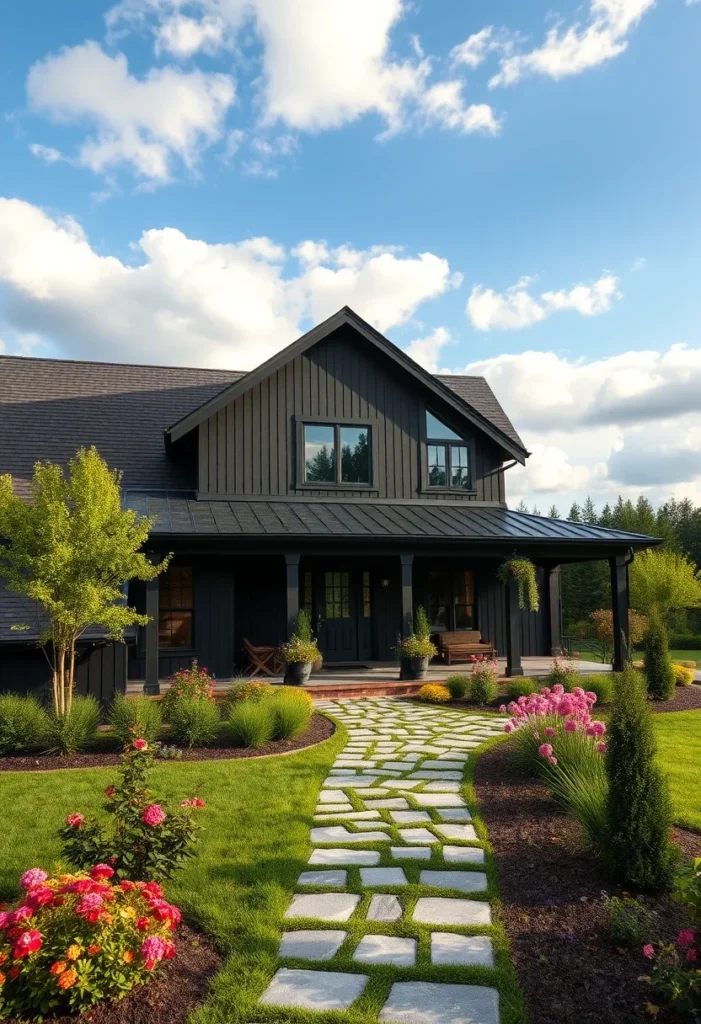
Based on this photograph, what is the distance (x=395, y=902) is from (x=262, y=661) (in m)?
9.81

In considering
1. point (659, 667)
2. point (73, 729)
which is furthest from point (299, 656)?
point (659, 667)

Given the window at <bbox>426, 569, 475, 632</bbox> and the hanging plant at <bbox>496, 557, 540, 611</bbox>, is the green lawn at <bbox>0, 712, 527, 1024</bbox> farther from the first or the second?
the window at <bbox>426, 569, 475, 632</bbox>

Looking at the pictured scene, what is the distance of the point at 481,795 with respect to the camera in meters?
6.11

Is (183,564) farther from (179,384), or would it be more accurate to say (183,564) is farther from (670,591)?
(670,591)

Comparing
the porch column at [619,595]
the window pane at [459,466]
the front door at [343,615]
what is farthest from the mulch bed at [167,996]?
the window pane at [459,466]

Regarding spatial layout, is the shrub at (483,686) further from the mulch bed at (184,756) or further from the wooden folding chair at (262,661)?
the wooden folding chair at (262,661)

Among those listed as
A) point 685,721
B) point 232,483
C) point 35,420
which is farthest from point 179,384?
point 685,721

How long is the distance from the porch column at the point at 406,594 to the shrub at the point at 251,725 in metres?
5.09

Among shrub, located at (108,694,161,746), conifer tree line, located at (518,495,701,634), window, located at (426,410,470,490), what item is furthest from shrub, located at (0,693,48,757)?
conifer tree line, located at (518,495,701,634)

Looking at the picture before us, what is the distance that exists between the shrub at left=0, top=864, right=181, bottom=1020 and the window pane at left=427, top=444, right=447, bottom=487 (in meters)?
13.2

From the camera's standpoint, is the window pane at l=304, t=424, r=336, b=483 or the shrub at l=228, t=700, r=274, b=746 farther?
the window pane at l=304, t=424, r=336, b=483

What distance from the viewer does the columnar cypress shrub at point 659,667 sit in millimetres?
11250

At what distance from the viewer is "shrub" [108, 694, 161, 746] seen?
7.89 metres

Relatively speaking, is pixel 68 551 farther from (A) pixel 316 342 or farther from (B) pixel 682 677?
(B) pixel 682 677
